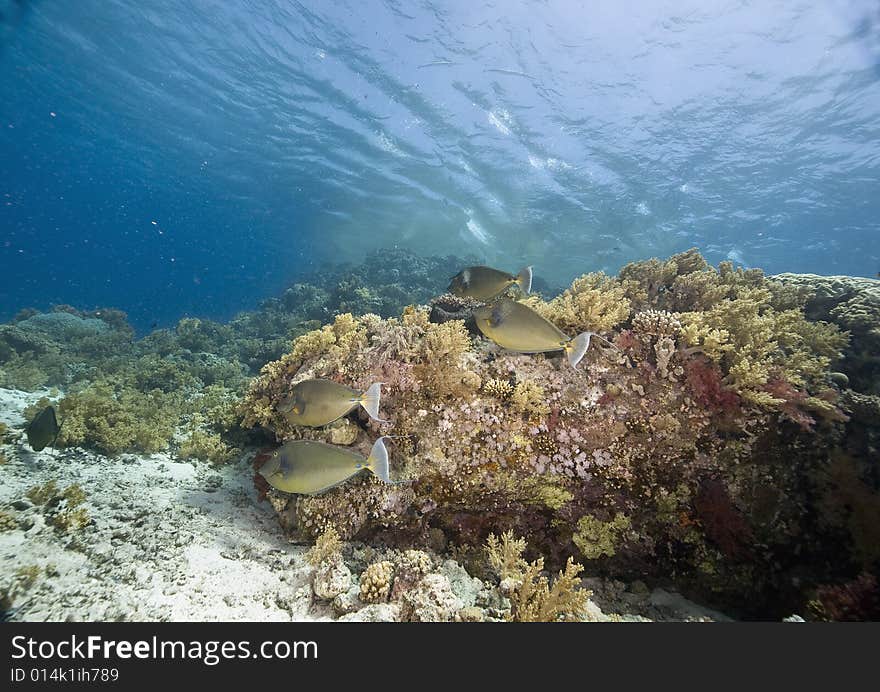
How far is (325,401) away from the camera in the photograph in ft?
9.52

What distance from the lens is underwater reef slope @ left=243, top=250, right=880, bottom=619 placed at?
3480 millimetres

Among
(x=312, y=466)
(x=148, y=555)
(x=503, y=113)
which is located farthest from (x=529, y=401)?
(x=503, y=113)

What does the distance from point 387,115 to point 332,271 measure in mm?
13004

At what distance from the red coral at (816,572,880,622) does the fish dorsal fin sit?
3513 millimetres

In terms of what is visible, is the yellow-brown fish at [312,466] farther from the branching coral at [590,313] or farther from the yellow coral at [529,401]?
the branching coral at [590,313]

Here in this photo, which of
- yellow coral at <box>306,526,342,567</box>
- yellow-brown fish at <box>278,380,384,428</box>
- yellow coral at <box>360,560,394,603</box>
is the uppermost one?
yellow-brown fish at <box>278,380,384,428</box>

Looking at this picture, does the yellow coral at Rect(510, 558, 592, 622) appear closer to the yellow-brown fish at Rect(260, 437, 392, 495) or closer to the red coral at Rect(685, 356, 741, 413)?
the yellow-brown fish at Rect(260, 437, 392, 495)

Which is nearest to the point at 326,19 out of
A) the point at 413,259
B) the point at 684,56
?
the point at 413,259

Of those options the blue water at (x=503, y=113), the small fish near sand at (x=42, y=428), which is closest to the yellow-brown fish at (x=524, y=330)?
the small fish near sand at (x=42, y=428)

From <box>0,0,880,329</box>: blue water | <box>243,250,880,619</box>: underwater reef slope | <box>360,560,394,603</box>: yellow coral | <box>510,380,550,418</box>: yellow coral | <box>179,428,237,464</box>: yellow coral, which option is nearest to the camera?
<box>360,560,394,603</box>: yellow coral

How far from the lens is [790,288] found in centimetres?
574

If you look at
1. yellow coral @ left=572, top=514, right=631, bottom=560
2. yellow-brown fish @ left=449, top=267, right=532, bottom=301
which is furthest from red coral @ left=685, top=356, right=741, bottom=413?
yellow-brown fish @ left=449, top=267, right=532, bottom=301

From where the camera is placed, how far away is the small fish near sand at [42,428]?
4352mm

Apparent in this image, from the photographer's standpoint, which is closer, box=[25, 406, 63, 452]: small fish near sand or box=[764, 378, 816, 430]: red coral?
box=[764, 378, 816, 430]: red coral
